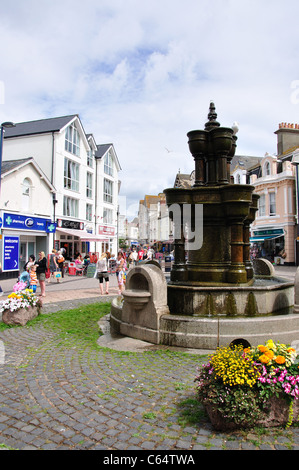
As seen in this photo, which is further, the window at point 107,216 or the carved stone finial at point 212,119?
the window at point 107,216

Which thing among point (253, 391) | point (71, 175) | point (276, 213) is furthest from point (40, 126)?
point (253, 391)

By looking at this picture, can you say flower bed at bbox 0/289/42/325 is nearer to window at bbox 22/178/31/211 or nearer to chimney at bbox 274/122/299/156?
window at bbox 22/178/31/211

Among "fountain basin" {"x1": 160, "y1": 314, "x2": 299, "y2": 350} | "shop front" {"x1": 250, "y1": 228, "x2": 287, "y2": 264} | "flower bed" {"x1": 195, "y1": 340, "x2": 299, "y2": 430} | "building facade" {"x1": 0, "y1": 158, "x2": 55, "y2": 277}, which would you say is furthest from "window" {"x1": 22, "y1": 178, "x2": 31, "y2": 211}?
"shop front" {"x1": 250, "y1": 228, "x2": 287, "y2": 264}

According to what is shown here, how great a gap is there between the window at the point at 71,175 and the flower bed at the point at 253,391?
30.5 metres

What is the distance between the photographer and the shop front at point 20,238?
21.2m

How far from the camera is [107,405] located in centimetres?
391

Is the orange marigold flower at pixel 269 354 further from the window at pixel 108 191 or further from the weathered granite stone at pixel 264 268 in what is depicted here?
the window at pixel 108 191

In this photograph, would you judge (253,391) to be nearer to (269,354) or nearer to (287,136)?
(269,354)

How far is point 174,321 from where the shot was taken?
598 cm

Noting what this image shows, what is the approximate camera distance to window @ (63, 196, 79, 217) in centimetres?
3173

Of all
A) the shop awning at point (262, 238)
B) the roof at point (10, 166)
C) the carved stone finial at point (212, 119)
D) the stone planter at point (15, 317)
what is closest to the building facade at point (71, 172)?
the roof at point (10, 166)

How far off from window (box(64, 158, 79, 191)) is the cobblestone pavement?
27.5 m

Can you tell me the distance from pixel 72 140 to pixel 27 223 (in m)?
12.5
